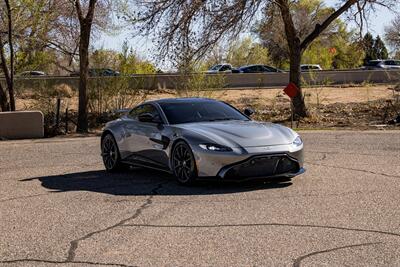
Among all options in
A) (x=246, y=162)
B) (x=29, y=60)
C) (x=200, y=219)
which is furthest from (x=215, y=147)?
(x=29, y=60)

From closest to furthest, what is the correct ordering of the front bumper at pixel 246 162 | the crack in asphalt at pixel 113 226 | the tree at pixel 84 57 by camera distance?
1. the crack in asphalt at pixel 113 226
2. the front bumper at pixel 246 162
3. the tree at pixel 84 57

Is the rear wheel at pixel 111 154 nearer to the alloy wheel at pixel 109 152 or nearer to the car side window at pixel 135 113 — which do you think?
the alloy wheel at pixel 109 152

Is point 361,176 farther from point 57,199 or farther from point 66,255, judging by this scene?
point 66,255

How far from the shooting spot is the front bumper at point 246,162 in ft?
31.3

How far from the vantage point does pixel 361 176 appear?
10812 mm

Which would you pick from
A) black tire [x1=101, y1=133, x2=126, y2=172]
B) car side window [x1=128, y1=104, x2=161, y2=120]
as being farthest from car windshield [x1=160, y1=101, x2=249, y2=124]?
black tire [x1=101, y1=133, x2=126, y2=172]

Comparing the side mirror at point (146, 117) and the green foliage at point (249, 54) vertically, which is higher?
the green foliage at point (249, 54)

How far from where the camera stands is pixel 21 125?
874 inches

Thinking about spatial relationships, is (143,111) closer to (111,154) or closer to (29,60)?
(111,154)

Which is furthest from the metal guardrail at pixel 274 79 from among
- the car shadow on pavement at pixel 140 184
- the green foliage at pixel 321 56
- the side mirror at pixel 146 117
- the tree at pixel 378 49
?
the green foliage at pixel 321 56

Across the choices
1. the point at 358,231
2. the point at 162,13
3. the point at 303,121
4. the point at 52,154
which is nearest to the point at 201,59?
the point at 162,13

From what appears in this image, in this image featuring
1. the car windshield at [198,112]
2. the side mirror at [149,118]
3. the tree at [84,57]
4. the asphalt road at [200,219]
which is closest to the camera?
the asphalt road at [200,219]

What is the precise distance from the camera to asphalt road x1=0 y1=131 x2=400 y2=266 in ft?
20.4

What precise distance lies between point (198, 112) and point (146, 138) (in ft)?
3.19
